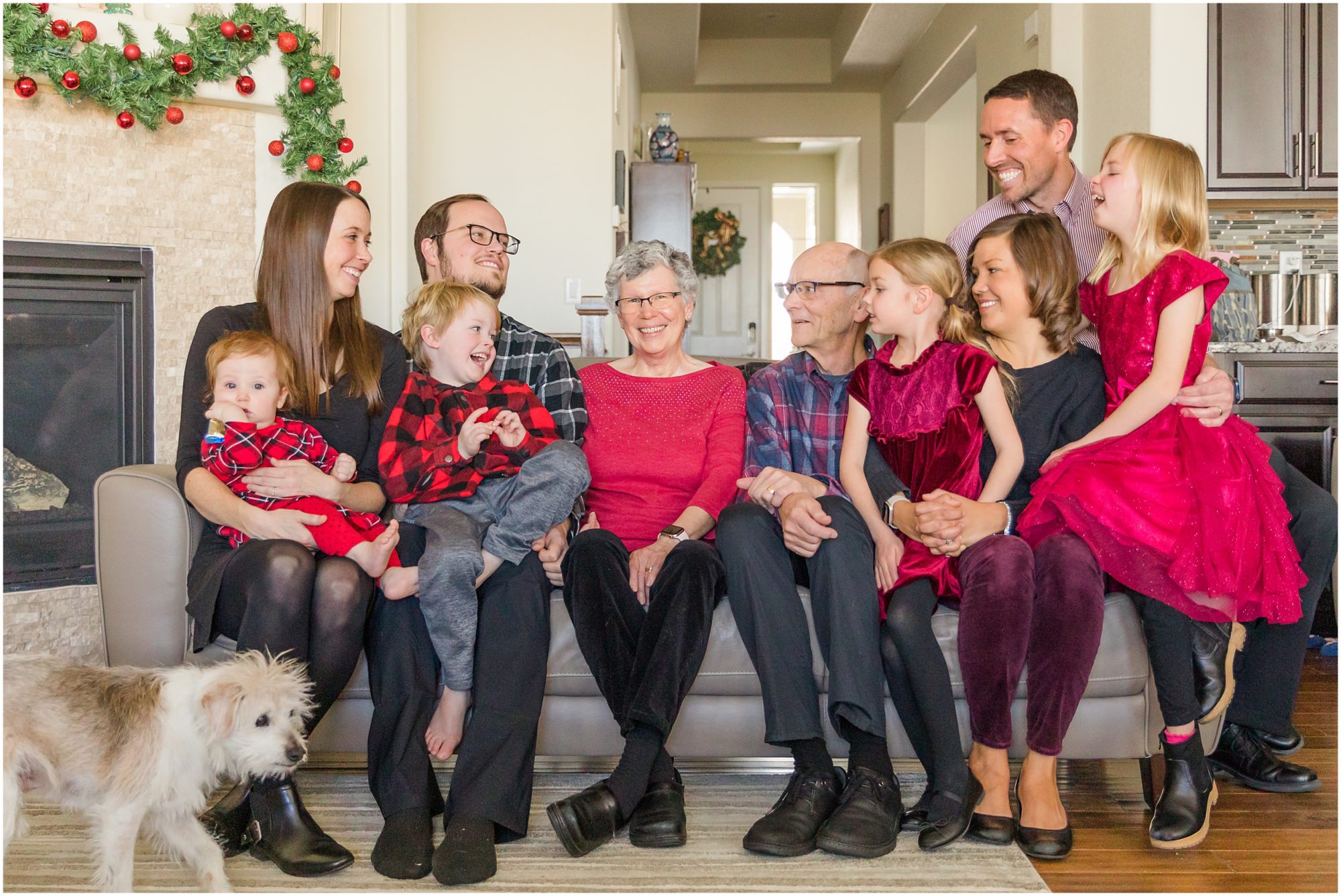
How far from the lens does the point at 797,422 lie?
2.13 meters

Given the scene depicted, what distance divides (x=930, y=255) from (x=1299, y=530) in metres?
0.91

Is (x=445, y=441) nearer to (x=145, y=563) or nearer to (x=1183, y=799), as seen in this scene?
(x=145, y=563)

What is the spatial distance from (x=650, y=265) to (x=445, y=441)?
0.56 meters

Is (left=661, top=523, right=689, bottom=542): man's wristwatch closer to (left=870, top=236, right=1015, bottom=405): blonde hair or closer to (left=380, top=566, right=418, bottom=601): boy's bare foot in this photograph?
(left=380, top=566, right=418, bottom=601): boy's bare foot

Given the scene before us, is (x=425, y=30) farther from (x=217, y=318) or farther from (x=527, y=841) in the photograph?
(x=527, y=841)

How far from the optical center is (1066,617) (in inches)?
67.2

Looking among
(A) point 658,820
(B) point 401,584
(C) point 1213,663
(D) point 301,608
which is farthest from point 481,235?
(C) point 1213,663

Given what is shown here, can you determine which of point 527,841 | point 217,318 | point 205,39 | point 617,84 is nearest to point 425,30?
point 617,84

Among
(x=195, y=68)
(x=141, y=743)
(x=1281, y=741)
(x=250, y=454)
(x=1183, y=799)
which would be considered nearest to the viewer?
(x=141, y=743)

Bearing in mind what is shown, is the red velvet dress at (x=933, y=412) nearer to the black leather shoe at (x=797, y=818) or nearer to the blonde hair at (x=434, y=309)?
the black leather shoe at (x=797, y=818)

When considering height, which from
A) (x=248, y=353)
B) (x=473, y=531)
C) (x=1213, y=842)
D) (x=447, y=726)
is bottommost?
(x=1213, y=842)

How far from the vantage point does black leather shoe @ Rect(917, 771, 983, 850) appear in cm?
165

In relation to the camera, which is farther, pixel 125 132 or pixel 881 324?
pixel 125 132

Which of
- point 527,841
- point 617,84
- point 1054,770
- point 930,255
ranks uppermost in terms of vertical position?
point 617,84
